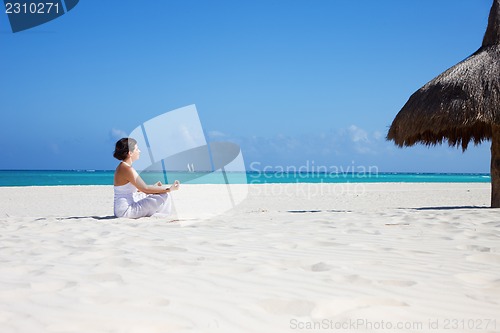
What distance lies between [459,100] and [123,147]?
199 inches

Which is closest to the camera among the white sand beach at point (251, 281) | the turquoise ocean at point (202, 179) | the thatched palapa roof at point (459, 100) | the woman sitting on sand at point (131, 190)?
the white sand beach at point (251, 281)

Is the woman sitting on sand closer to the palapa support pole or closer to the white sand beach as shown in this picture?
the white sand beach

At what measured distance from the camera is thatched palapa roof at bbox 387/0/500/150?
6602 mm

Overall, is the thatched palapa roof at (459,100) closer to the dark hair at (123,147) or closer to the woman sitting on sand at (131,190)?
the woman sitting on sand at (131,190)

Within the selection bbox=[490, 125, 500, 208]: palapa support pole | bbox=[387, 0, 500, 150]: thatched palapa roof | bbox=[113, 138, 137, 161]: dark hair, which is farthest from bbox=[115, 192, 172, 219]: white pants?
bbox=[490, 125, 500, 208]: palapa support pole

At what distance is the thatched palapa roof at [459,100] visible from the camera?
6.60m

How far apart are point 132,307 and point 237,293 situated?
511mm

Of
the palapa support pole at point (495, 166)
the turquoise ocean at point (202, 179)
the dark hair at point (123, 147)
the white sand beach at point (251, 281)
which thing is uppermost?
the dark hair at point (123, 147)

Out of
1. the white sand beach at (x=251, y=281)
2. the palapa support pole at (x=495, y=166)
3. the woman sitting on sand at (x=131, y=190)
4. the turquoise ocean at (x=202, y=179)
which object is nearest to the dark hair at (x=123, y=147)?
the woman sitting on sand at (x=131, y=190)

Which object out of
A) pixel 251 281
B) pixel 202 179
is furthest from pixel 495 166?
pixel 202 179

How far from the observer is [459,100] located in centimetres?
671

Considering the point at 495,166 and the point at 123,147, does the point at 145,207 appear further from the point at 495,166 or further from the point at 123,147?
the point at 495,166

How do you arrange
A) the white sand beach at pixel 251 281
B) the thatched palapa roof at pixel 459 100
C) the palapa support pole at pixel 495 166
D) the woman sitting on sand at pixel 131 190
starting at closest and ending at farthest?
the white sand beach at pixel 251 281
the woman sitting on sand at pixel 131 190
the thatched palapa roof at pixel 459 100
the palapa support pole at pixel 495 166

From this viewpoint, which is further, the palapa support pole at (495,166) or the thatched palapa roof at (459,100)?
the palapa support pole at (495,166)
